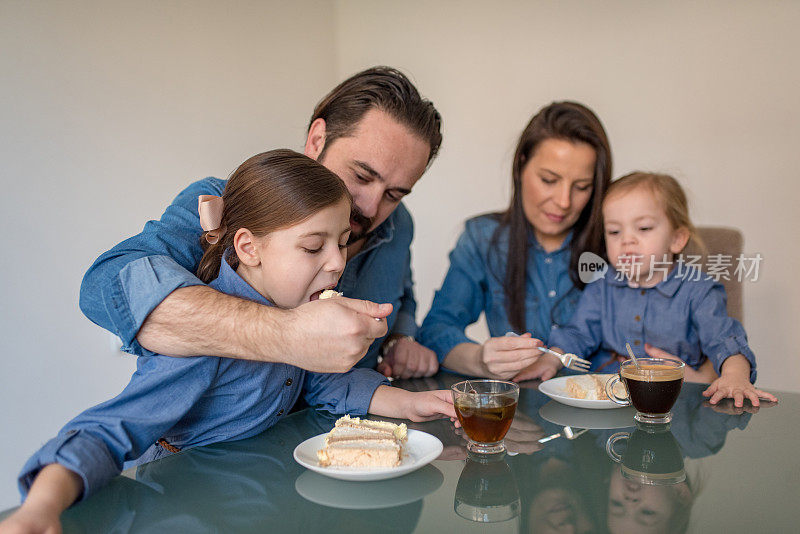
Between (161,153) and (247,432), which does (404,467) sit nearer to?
(247,432)

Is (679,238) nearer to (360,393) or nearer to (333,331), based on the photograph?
(360,393)

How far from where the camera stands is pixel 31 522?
80 cm

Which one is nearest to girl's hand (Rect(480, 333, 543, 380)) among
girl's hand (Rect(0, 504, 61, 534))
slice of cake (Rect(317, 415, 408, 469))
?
slice of cake (Rect(317, 415, 408, 469))

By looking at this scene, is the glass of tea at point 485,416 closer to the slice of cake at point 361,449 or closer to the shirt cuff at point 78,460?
the slice of cake at point 361,449

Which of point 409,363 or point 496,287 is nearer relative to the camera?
point 409,363

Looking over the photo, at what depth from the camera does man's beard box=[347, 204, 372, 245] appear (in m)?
1.72

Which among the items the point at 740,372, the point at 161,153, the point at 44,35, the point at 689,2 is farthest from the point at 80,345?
the point at 689,2

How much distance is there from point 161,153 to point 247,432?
6.87 ft

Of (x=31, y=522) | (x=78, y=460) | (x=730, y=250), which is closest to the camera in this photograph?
(x=31, y=522)

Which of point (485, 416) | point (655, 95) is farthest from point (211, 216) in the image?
point (655, 95)

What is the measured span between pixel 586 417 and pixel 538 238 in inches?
45.2

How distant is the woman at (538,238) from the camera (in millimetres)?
2219

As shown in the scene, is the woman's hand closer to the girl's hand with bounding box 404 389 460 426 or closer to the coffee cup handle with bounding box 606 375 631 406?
the coffee cup handle with bounding box 606 375 631 406

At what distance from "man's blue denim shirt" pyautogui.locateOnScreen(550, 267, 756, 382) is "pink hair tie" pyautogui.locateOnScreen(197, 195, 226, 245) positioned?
3.82ft
